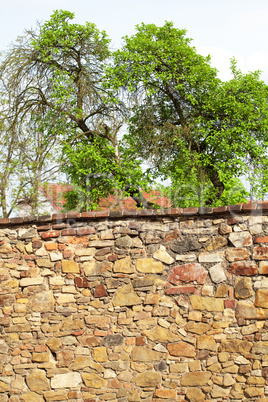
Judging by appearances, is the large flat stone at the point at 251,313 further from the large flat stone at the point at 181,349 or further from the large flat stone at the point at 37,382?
the large flat stone at the point at 37,382

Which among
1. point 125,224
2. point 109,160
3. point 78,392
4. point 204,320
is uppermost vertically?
point 109,160

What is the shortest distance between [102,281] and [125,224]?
2.20ft

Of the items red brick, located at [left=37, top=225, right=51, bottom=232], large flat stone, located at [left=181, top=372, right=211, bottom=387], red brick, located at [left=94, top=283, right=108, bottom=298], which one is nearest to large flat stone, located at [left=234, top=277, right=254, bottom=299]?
large flat stone, located at [left=181, top=372, right=211, bottom=387]

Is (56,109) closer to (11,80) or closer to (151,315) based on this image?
(11,80)

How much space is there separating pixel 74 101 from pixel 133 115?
1.79 metres

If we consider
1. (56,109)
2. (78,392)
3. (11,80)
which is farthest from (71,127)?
(78,392)

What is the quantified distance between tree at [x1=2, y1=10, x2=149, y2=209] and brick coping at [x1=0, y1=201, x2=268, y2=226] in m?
5.76

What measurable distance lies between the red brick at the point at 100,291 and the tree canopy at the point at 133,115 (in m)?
6.27

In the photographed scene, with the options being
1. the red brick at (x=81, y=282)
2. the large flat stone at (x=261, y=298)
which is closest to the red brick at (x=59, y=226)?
the red brick at (x=81, y=282)

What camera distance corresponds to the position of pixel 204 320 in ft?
16.0

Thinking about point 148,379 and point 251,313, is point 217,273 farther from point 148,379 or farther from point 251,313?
point 148,379

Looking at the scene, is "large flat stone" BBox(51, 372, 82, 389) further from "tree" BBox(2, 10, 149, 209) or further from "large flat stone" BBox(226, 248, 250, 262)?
"tree" BBox(2, 10, 149, 209)

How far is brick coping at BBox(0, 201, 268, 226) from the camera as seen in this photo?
4.93 metres

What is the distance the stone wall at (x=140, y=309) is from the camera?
4816mm
